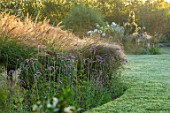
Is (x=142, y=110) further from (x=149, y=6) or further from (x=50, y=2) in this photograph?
(x=149, y=6)

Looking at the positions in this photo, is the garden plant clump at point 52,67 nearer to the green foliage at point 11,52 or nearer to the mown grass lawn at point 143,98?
the green foliage at point 11,52

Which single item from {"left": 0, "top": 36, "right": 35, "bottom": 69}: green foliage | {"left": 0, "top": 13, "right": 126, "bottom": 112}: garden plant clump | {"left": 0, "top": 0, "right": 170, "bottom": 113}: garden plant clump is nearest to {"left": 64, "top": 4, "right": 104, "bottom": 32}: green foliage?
{"left": 0, "top": 0, "right": 170, "bottom": 113}: garden plant clump

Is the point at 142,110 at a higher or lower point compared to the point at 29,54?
lower

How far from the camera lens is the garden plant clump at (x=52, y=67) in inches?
184

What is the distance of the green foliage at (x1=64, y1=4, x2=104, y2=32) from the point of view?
18.8 metres

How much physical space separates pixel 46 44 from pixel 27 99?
164 cm

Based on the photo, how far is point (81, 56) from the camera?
6156 mm

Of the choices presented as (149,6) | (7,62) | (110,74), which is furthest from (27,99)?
(149,6)

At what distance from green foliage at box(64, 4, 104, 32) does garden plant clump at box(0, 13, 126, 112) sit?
1172cm

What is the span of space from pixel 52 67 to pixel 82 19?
1421 centimetres

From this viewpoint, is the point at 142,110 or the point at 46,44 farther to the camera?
the point at 46,44

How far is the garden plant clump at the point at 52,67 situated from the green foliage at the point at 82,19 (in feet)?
38.5

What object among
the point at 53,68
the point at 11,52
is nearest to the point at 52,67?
the point at 53,68

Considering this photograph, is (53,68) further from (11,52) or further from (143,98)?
(143,98)
